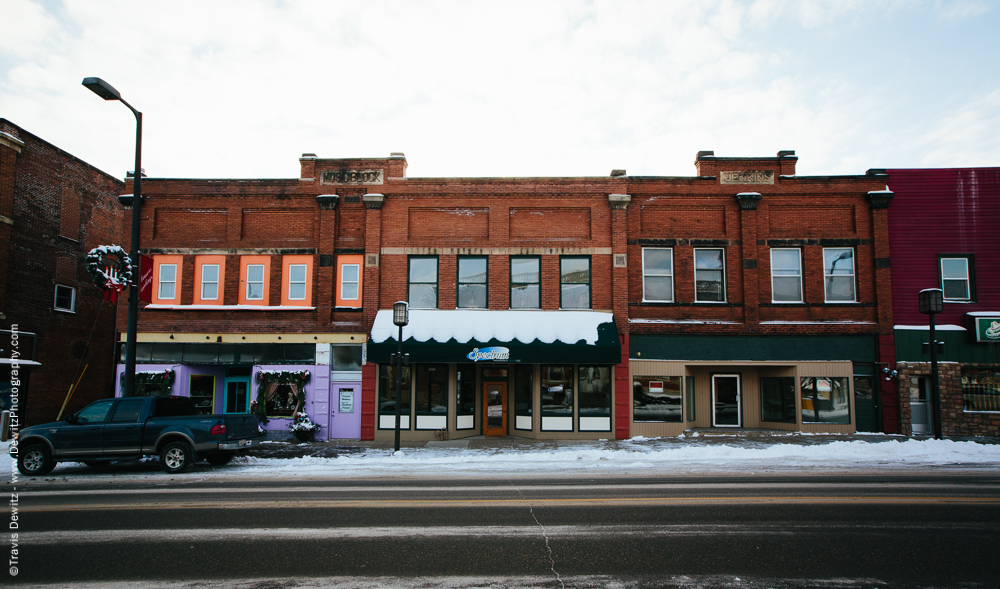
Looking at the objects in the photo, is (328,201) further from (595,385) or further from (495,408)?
(595,385)

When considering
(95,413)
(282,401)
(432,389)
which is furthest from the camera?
(282,401)

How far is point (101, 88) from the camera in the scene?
11922 mm

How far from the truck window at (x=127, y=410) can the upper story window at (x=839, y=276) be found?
66.1ft

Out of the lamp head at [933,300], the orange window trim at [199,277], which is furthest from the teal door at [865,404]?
the orange window trim at [199,277]

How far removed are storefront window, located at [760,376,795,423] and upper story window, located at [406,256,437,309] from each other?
38.1 ft

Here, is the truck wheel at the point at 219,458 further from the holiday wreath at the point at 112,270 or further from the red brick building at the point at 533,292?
the holiday wreath at the point at 112,270

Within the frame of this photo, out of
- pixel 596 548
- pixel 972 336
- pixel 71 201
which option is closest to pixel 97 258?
pixel 71 201

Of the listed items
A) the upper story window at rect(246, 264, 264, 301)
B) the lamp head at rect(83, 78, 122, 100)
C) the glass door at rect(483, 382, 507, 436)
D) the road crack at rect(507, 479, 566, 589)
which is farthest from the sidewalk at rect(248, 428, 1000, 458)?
the lamp head at rect(83, 78, 122, 100)

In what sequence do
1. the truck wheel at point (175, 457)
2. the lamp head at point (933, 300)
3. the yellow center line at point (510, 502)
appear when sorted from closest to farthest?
the yellow center line at point (510, 502) < the truck wheel at point (175, 457) < the lamp head at point (933, 300)

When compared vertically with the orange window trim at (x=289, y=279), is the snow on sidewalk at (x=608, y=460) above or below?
below

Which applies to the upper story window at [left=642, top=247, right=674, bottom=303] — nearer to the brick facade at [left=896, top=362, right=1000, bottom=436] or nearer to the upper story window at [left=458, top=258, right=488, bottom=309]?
the upper story window at [left=458, top=258, right=488, bottom=309]

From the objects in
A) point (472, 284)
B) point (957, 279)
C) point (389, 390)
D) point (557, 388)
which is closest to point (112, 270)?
point (389, 390)

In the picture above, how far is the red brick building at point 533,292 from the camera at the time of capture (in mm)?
17859

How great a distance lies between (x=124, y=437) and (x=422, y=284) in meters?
9.17
